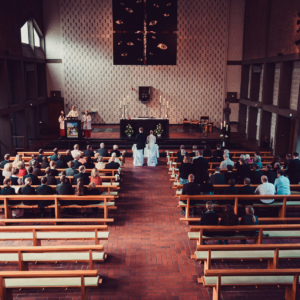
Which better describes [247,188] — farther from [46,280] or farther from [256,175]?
[46,280]

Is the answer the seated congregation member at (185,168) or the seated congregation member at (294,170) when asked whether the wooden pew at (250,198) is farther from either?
the seated congregation member at (294,170)

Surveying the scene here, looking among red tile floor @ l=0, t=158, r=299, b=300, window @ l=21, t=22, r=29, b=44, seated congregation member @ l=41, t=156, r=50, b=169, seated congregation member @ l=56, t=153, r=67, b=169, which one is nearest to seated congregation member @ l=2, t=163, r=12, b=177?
seated congregation member @ l=41, t=156, r=50, b=169

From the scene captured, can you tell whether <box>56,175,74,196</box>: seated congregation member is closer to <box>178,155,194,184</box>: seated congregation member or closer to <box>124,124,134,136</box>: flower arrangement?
<box>178,155,194,184</box>: seated congregation member

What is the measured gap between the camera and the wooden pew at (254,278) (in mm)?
4266

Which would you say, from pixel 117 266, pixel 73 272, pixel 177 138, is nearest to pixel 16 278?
pixel 73 272

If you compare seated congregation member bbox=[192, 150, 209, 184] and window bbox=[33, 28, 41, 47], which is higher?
window bbox=[33, 28, 41, 47]

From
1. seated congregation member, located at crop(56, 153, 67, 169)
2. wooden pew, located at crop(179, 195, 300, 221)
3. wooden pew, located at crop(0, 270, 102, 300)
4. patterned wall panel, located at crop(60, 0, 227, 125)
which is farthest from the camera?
patterned wall panel, located at crop(60, 0, 227, 125)

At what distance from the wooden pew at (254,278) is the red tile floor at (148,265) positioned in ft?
1.49

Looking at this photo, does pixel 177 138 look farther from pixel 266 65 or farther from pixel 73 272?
pixel 73 272

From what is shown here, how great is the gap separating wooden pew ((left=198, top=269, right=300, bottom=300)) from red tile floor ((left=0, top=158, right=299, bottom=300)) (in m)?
0.45

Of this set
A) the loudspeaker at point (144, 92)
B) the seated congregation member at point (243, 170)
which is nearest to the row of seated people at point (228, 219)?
the seated congregation member at point (243, 170)

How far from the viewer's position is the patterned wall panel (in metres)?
19.4

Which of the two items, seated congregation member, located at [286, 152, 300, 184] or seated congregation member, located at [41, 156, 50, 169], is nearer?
seated congregation member, located at [286, 152, 300, 184]

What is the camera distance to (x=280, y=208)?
771cm
